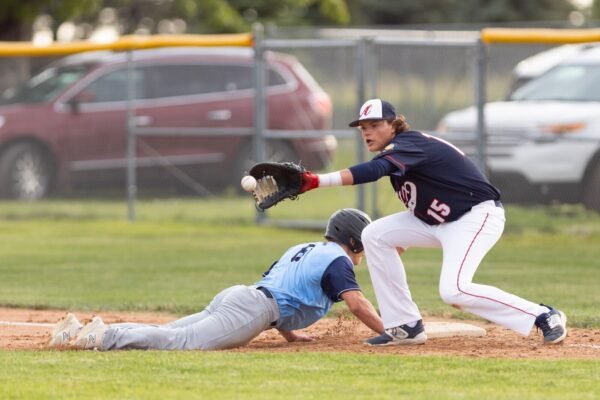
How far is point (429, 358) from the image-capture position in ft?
25.0

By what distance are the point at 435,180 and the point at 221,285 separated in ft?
13.7

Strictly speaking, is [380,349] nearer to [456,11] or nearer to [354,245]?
[354,245]

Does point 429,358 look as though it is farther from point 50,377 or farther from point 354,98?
point 354,98

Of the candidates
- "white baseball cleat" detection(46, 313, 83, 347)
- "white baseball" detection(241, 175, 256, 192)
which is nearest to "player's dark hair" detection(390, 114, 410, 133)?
"white baseball" detection(241, 175, 256, 192)

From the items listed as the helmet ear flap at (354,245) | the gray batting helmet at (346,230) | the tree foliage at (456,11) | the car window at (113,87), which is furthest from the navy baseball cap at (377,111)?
the tree foliage at (456,11)

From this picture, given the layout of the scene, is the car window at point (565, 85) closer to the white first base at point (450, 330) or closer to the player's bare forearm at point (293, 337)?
the white first base at point (450, 330)

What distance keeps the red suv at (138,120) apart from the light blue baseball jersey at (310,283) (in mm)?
9604

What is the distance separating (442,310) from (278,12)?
23013 millimetres

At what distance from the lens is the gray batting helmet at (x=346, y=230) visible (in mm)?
8344

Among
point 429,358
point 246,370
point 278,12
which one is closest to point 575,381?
point 429,358

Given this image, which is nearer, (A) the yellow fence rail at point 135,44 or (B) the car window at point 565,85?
(B) the car window at point 565,85

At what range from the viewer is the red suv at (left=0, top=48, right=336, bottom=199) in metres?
18.2

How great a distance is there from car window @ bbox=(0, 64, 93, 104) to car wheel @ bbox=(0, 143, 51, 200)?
2.26ft

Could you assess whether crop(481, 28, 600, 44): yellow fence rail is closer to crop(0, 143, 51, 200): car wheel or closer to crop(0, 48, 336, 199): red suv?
crop(0, 48, 336, 199): red suv
